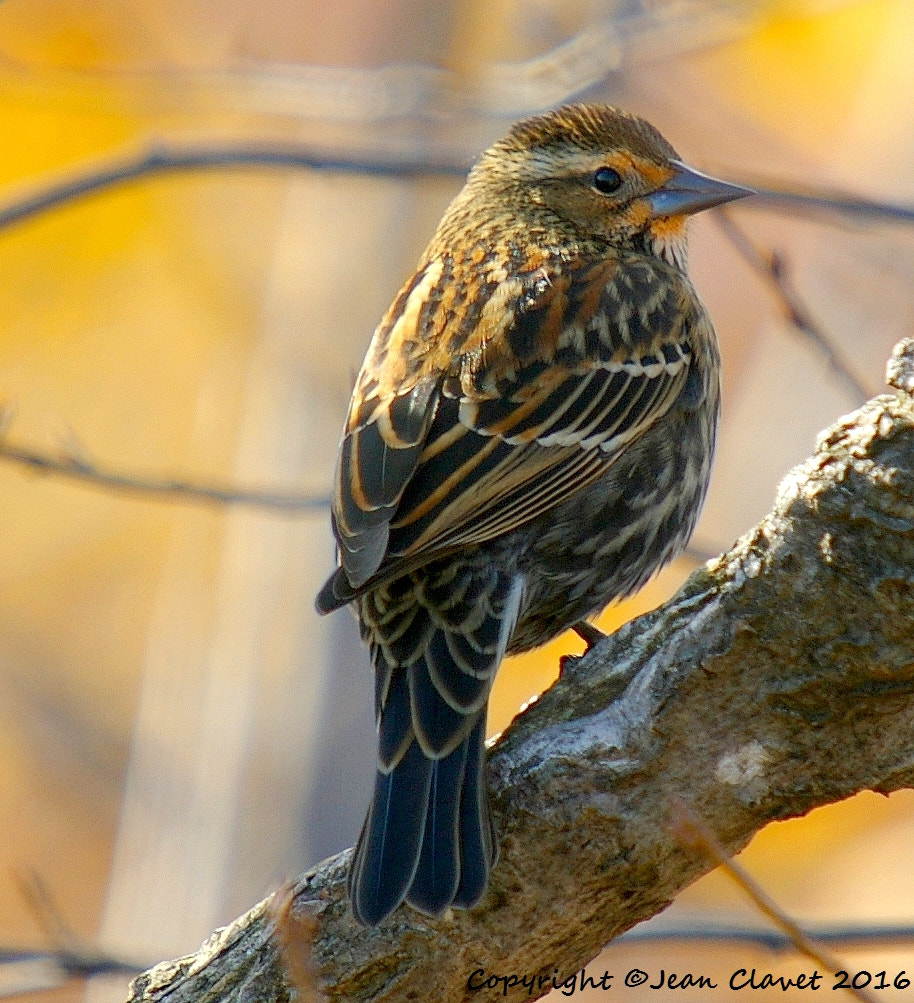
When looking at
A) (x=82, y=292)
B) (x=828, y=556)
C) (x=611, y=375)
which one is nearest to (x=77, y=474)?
(x=611, y=375)

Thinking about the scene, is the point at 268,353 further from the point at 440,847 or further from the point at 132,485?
the point at 440,847

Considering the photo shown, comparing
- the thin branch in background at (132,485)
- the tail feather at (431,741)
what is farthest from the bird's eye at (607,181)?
the tail feather at (431,741)

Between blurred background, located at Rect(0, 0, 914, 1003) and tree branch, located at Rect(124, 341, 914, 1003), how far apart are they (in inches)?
62.4

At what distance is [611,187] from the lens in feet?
13.5

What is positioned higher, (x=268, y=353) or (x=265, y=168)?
(x=268, y=353)

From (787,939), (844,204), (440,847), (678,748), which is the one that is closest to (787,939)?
(787,939)

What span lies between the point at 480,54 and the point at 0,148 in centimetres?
212

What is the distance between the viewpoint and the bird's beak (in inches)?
155

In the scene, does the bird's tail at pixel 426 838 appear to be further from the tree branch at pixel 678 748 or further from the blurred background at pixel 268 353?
the blurred background at pixel 268 353

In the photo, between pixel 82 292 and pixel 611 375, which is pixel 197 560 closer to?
pixel 82 292

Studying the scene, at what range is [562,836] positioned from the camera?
2.62 metres

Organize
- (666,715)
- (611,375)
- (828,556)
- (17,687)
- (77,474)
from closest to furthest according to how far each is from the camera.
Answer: (828,556)
(666,715)
(611,375)
(77,474)
(17,687)

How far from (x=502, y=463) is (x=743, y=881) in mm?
1282

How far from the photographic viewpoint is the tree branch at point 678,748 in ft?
7.75
